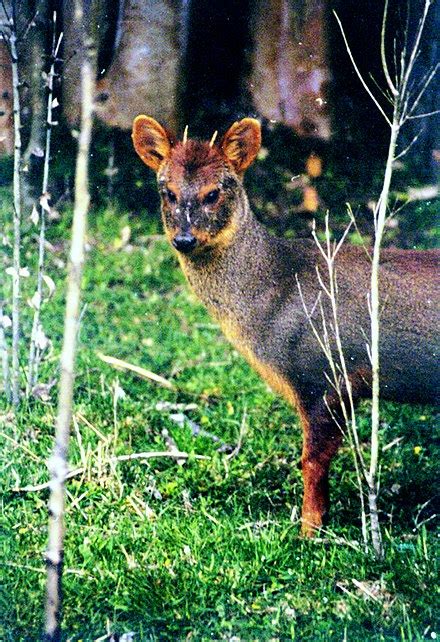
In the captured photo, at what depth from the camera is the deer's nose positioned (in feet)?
15.2

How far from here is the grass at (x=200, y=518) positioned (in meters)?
3.97

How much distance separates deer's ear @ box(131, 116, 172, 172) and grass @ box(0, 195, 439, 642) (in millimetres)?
1282

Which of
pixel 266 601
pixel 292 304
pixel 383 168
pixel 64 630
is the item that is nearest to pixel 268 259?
pixel 292 304

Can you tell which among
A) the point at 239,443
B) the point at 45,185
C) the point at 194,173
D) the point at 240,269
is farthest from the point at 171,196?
the point at 239,443

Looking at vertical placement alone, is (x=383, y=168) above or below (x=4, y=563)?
above

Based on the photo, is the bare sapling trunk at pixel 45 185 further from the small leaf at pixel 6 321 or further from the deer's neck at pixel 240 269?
the deer's neck at pixel 240 269

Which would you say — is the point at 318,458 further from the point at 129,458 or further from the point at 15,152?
the point at 15,152

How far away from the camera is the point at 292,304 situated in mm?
4883

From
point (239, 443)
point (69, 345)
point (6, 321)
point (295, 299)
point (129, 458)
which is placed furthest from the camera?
point (239, 443)

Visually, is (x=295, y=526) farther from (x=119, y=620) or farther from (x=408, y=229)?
(x=408, y=229)

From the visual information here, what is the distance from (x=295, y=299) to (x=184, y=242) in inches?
24.9

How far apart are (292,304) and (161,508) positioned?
1.15 meters

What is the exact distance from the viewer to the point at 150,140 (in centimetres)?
471

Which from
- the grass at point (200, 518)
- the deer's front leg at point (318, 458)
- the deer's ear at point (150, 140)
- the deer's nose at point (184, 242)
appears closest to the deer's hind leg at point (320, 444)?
the deer's front leg at point (318, 458)
